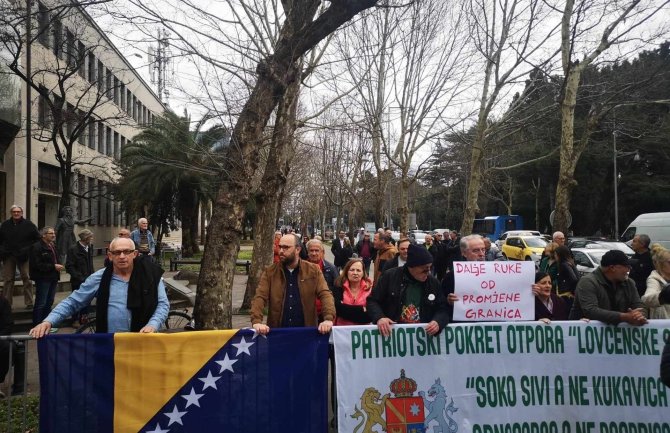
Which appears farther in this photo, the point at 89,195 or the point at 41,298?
the point at 89,195

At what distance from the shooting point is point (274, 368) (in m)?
4.27

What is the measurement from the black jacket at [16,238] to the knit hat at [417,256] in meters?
7.16

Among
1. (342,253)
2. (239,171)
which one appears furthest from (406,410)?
(342,253)

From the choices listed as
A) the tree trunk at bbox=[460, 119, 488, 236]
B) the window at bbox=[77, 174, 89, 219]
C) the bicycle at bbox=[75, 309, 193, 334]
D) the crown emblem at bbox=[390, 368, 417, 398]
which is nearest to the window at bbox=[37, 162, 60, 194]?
the window at bbox=[77, 174, 89, 219]

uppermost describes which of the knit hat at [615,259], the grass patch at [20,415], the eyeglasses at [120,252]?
the eyeglasses at [120,252]

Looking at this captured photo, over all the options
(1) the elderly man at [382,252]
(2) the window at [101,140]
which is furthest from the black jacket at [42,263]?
(2) the window at [101,140]

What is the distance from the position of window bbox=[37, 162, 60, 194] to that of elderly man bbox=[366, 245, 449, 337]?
2318cm

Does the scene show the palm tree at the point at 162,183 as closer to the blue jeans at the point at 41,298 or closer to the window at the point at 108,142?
the window at the point at 108,142

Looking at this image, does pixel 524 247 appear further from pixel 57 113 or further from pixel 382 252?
pixel 57 113

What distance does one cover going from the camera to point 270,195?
1198 centimetres

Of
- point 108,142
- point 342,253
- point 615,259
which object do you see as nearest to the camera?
point 615,259

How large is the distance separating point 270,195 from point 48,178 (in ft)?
58.6

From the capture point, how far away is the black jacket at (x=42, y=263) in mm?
8461

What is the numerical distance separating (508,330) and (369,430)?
1.46m
